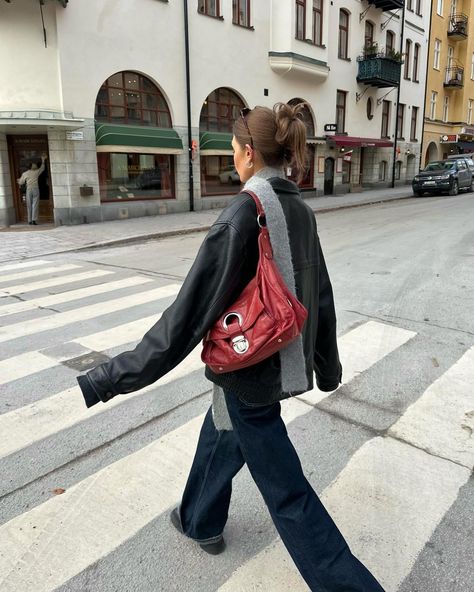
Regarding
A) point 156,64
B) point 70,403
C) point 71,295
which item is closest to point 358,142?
point 156,64

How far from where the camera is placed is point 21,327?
225 inches

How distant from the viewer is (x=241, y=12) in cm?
1900

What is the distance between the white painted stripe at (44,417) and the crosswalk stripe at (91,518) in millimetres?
698

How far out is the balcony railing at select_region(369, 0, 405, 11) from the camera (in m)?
25.5

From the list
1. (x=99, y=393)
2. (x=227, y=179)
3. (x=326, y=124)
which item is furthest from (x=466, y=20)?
(x=99, y=393)

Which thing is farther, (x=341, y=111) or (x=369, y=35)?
(x=369, y=35)

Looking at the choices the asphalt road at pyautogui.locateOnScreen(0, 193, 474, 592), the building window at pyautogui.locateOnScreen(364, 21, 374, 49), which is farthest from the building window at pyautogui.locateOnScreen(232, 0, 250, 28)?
the asphalt road at pyautogui.locateOnScreen(0, 193, 474, 592)

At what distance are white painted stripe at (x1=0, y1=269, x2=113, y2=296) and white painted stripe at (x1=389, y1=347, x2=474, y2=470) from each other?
577 cm

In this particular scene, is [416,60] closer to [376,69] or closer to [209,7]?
[376,69]

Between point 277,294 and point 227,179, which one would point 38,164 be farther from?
point 277,294

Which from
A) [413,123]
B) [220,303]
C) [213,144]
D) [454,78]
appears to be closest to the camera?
[220,303]

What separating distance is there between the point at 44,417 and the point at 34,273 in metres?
5.61

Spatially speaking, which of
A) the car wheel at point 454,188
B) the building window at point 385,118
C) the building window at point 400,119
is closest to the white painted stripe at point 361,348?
the car wheel at point 454,188

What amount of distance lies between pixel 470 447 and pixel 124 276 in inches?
246
